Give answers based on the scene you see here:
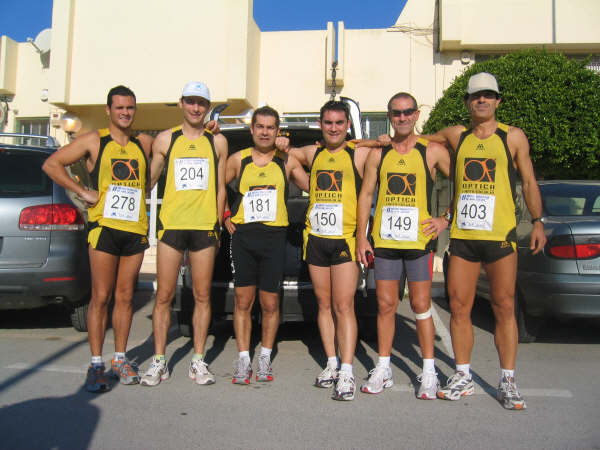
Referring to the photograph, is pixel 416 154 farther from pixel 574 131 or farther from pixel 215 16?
pixel 215 16

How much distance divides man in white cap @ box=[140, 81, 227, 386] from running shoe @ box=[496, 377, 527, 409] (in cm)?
196

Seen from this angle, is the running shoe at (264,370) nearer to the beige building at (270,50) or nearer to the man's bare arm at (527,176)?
the man's bare arm at (527,176)

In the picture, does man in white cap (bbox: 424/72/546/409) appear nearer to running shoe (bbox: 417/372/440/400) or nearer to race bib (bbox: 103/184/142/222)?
running shoe (bbox: 417/372/440/400)

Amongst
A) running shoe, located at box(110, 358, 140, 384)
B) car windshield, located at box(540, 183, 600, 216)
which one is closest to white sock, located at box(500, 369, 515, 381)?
car windshield, located at box(540, 183, 600, 216)

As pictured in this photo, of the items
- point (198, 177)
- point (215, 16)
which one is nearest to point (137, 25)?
point (215, 16)

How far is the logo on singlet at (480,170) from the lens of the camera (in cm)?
350

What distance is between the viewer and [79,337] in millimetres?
5273

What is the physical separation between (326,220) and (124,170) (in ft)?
4.89

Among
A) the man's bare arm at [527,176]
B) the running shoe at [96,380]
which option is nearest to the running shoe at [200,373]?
the running shoe at [96,380]

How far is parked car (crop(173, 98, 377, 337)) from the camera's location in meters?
4.46

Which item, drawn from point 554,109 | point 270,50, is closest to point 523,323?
point 554,109

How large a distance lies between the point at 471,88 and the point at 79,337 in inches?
166

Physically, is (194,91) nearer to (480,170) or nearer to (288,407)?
(480,170)

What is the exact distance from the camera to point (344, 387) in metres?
3.54
